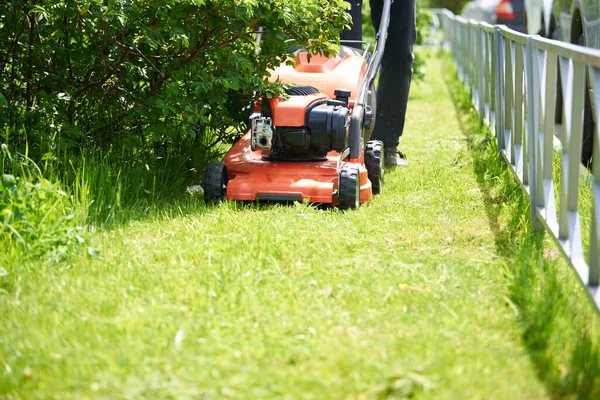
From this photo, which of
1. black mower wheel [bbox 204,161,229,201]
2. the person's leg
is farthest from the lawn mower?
the person's leg

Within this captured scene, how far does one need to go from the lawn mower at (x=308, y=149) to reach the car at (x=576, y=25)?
1.10 m

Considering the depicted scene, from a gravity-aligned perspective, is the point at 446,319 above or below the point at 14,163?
below

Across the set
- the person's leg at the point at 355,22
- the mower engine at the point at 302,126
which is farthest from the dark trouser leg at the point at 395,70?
the mower engine at the point at 302,126

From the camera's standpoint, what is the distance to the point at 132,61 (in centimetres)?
470

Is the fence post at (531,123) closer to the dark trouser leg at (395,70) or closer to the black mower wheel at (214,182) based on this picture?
the black mower wheel at (214,182)

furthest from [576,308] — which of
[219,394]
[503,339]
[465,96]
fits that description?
[465,96]

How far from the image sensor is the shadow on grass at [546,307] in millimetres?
2465

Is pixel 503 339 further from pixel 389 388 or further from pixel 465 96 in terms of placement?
pixel 465 96

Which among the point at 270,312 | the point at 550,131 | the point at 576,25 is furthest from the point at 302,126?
the point at 576,25

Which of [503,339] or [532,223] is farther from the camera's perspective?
[532,223]

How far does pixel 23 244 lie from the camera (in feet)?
11.0

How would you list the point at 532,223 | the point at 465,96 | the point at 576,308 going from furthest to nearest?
the point at 465,96
the point at 532,223
the point at 576,308

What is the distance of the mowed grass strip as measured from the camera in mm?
2475

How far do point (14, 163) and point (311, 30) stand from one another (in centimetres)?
158
